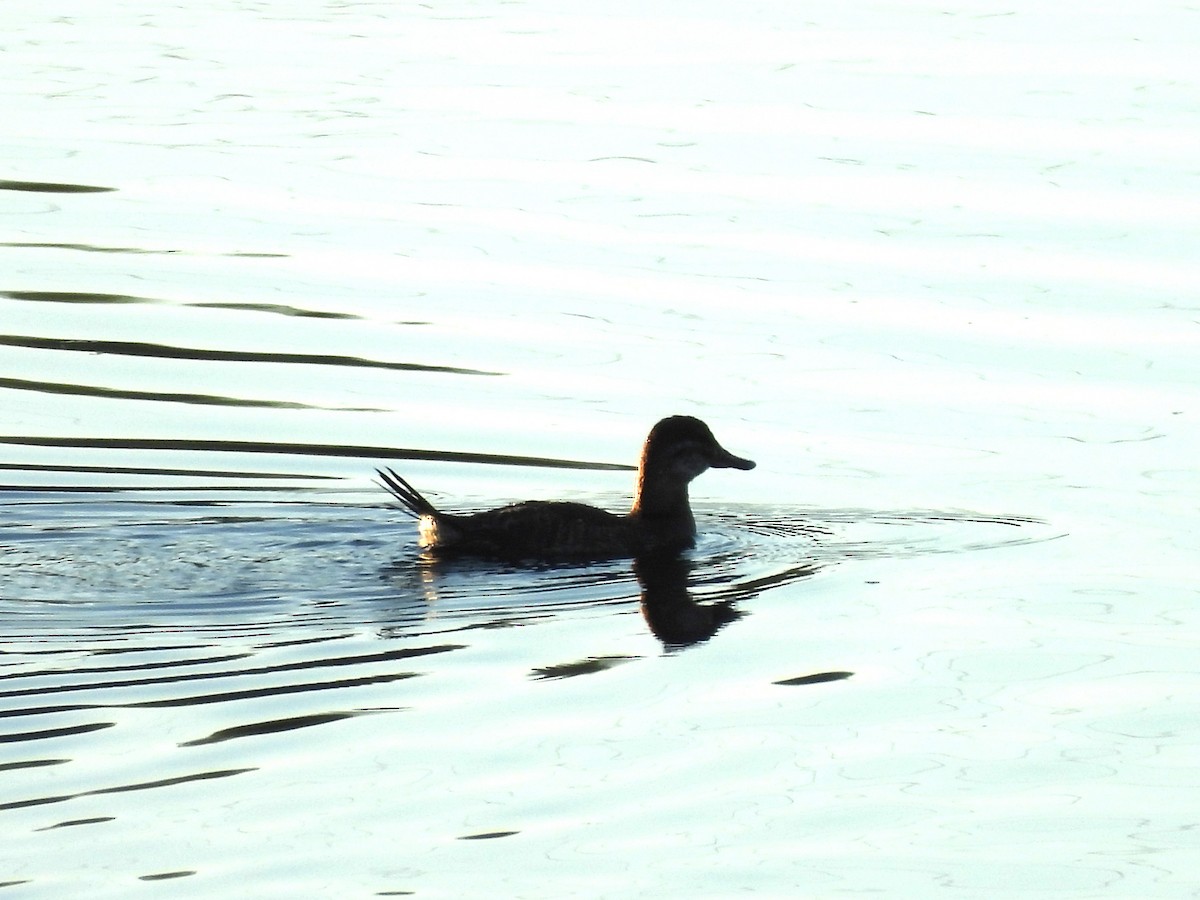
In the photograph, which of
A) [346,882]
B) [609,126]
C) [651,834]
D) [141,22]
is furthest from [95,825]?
[141,22]

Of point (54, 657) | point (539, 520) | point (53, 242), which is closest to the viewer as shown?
point (54, 657)

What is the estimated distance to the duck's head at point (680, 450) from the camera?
10906mm

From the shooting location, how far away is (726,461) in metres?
11.0

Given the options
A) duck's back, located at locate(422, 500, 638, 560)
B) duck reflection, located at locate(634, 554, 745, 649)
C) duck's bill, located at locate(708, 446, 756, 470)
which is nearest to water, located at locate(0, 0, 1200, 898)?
duck reflection, located at locate(634, 554, 745, 649)

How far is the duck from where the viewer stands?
10.2 metres

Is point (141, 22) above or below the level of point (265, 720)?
above

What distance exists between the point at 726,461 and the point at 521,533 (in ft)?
4.32

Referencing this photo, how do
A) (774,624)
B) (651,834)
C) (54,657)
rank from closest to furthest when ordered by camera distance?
(651,834)
(54,657)
(774,624)

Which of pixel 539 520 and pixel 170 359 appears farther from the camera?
pixel 170 359

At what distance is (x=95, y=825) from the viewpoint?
22.0 ft

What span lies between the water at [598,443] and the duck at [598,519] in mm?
188

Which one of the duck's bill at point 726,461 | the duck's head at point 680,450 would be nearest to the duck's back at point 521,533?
the duck's head at point 680,450

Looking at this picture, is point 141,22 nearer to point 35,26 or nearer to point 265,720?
point 35,26

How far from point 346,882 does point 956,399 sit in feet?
21.8
